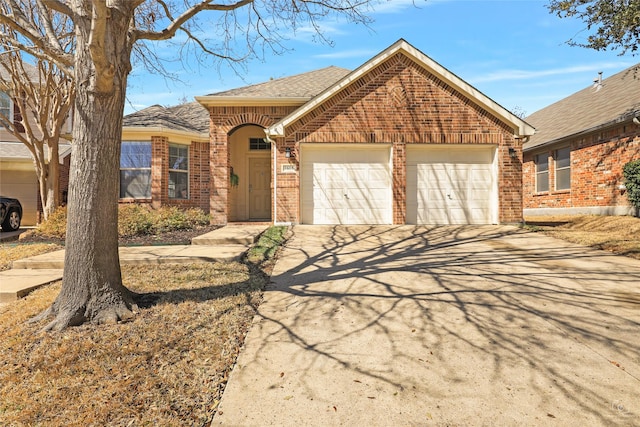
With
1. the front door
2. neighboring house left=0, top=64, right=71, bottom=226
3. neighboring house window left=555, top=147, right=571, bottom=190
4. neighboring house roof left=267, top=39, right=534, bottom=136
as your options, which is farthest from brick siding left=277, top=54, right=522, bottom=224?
neighboring house left=0, top=64, right=71, bottom=226

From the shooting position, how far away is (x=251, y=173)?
46.3 feet

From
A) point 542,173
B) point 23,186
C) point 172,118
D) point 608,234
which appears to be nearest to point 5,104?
point 23,186

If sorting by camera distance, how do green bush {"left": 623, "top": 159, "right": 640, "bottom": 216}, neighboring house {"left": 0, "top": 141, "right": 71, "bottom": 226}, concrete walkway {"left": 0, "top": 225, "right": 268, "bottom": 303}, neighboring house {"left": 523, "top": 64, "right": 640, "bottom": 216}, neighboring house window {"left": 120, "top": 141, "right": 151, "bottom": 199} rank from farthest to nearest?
1. neighboring house {"left": 0, "top": 141, "right": 71, "bottom": 226}
2. neighboring house {"left": 523, "top": 64, "right": 640, "bottom": 216}
3. neighboring house window {"left": 120, "top": 141, "right": 151, "bottom": 199}
4. green bush {"left": 623, "top": 159, "right": 640, "bottom": 216}
5. concrete walkway {"left": 0, "top": 225, "right": 268, "bottom": 303}

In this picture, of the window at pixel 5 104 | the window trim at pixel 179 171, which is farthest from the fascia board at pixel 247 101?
the window at pixel 5 104

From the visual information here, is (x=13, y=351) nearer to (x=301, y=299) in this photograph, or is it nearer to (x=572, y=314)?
(x=301, y=299)

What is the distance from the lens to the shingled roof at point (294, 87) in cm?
1220

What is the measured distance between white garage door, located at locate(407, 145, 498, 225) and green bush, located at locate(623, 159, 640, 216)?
16.4 ft

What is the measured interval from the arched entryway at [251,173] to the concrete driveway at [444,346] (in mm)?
7997

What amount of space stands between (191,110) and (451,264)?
13786 mm

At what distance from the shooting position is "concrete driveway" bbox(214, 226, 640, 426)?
2658 millimetres

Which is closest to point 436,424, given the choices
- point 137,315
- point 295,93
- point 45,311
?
point 137,315

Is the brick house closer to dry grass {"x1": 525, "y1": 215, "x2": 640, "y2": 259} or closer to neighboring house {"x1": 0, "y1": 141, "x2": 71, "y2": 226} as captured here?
dry grass {"x1": 525, "y1": 215, "x2": 640, "y2": 259}

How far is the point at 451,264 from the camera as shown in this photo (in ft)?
21.1

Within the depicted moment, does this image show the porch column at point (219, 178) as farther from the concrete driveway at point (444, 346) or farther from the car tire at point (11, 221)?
the car tire at point (11, 221)
